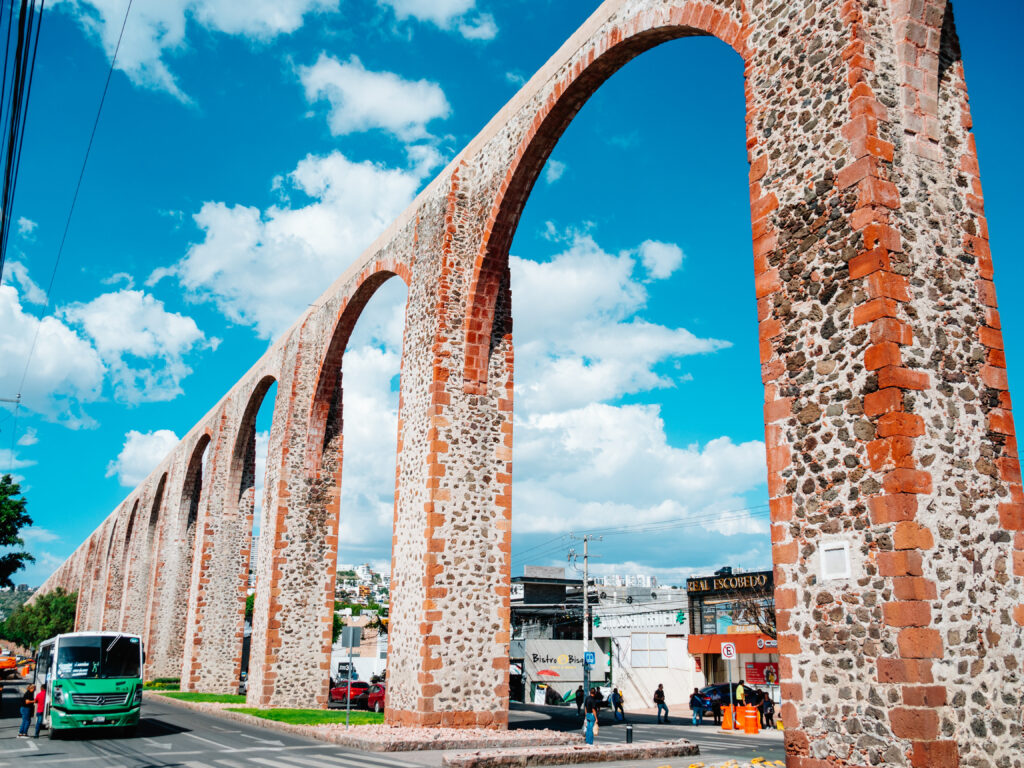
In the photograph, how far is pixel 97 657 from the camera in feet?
49.8

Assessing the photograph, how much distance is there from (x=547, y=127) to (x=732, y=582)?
2423 cm

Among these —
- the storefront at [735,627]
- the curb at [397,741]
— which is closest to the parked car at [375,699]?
the curb at [397,741]

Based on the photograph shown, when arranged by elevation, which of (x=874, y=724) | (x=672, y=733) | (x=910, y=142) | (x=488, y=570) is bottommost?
(x=672, y=733)

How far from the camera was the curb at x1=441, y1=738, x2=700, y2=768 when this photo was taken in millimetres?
9182

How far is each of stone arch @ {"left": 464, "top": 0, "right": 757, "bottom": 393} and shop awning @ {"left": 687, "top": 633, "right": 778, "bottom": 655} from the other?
→ 16.8 m

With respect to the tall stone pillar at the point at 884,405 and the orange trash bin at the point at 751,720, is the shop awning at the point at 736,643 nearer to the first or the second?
the orange trash bin at the point at 751,720

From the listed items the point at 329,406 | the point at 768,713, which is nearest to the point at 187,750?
the point at 329,406

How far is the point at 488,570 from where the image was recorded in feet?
44.5

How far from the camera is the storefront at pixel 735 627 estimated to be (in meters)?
29.2

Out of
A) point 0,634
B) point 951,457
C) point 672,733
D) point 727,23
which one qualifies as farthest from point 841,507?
point 0,634

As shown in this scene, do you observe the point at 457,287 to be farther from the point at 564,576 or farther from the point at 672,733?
the point at 564,576

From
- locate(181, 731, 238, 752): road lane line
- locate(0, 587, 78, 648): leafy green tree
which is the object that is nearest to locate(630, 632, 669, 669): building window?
locate(181, 731, 238, 752): road lane line

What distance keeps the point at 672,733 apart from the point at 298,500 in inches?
406

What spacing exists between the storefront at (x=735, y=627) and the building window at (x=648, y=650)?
1309 millimetres
